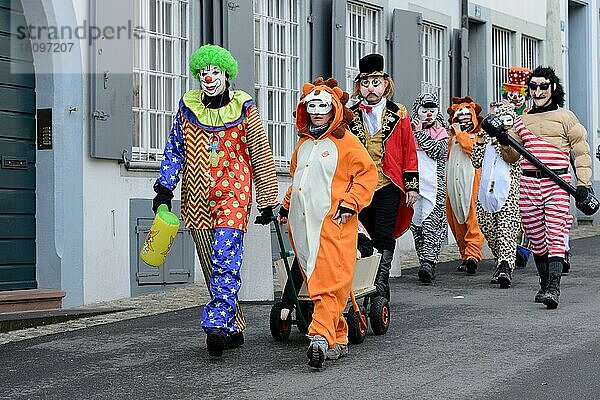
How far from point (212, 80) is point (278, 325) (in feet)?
5.60

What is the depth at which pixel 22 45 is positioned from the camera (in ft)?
36.3

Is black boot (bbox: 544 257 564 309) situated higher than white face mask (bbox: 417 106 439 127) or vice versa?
white face mask (bbox: 417 106 439 127)

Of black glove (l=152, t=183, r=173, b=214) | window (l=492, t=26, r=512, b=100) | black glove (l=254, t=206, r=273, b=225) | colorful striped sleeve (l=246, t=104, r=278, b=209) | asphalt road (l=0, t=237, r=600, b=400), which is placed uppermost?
window (l=492, t=26, r=512, b=100)

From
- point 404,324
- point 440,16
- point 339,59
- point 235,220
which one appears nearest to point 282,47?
point 339,59

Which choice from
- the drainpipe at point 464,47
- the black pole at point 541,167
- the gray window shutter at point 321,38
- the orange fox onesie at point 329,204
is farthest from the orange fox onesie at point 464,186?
the orange fox onesie at point 329,204

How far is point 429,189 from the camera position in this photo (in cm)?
1240

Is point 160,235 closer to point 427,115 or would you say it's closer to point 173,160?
point 173,160

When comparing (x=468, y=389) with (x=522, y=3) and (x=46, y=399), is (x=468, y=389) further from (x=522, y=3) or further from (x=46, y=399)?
(x=522, y=3)

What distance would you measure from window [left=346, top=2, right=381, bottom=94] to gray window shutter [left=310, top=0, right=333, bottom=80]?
0.77m

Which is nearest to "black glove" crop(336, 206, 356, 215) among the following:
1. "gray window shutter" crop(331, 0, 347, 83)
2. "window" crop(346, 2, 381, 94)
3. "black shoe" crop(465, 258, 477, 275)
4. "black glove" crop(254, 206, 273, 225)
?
"black glove" crop(254, 206, 273, 225)

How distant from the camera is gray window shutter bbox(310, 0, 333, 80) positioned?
1498 centimetres

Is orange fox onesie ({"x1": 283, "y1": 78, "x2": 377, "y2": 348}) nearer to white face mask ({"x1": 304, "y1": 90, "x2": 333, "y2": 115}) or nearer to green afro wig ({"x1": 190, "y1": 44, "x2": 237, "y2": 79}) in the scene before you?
white face mask ({"x1": 304, "y1": 90, "x2": 333, "y2": 115})

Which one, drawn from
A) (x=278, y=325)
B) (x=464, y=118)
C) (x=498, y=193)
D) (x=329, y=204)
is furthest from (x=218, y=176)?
(x=464, y=118)

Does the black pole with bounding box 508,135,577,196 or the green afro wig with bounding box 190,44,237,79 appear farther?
the black pole with bounding box 508,135,577,196
